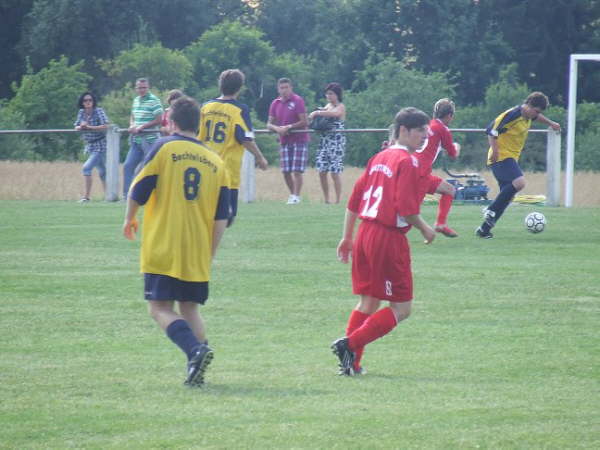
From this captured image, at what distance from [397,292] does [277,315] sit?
2.25 m

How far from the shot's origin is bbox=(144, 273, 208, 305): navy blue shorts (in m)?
6.64

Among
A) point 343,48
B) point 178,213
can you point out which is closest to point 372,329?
point 178,213

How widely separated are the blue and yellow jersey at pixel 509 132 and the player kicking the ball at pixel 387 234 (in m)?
8.16

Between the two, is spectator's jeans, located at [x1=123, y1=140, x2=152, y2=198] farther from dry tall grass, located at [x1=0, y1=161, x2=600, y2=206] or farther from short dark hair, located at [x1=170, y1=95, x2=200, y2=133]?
short dark hair, located at [x1=170, y1=95, x2=200, y2=133]

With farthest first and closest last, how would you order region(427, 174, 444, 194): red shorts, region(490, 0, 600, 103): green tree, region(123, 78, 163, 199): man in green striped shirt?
1. region(490, 0, 600, 103): green tree
2. region(123, 78, 163, 199): man in green striped shirt
3. region(427, 174, 444, 194): red shorts

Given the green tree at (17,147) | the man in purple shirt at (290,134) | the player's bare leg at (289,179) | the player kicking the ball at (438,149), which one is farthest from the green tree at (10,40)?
the player kicking the ball at (438,149)

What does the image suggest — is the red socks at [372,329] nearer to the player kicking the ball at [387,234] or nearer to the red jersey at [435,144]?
the player kicking the ball at [387,234]

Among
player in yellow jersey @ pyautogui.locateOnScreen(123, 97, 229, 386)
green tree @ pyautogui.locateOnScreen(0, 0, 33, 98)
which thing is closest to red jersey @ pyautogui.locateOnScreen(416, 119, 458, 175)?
player in yellow jersey @ pyautogui.locateOnScreen(123, 97, 229, 386)

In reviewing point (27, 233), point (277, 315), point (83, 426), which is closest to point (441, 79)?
point (27, 233)

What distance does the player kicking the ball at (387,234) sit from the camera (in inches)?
268

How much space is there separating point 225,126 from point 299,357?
4.82m

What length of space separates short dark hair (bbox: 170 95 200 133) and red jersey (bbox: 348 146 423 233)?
1061 millimetres

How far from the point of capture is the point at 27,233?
15.3m

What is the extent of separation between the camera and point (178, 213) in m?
6.61
